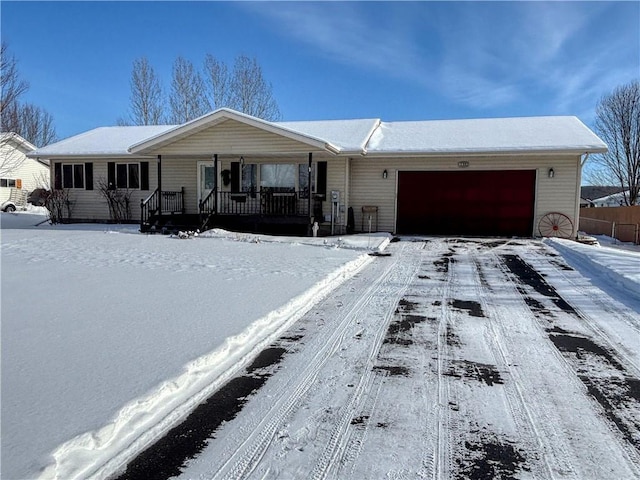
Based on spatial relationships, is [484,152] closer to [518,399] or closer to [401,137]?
[401,137]

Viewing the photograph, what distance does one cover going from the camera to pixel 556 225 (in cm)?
1251

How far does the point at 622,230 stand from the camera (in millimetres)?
19672

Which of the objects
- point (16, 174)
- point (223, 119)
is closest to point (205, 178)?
point (223, 119)

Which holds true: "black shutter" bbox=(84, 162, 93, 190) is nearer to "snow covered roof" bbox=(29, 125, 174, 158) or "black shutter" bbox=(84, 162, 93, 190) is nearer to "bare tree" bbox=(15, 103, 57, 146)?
"snow covered roof" bbox=(29, 125, 174, 158)

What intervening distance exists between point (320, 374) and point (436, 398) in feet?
2.67

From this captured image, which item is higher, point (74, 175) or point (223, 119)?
point (223, 119)

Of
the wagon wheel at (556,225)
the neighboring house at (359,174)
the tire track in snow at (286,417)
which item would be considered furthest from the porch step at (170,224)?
the wagon wheel at (556,225)

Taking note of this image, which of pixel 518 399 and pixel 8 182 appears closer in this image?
pixel 518 399

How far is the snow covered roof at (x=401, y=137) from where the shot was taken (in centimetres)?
1198

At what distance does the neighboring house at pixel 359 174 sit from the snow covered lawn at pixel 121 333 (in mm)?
5602

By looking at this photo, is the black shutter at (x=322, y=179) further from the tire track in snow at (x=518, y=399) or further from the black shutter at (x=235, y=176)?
the tire track in snow at (x=518, y=399)

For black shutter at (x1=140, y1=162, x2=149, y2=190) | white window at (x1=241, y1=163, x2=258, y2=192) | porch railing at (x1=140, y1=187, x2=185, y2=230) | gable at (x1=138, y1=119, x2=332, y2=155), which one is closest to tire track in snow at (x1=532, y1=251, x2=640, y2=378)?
gable at (x1=138, y1=119, x2=332, y2=155)

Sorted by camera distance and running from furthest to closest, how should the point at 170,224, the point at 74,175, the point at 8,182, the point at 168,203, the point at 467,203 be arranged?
the point at 8,182 → the point at 74,175 → the point at 168,203 → the point at 467,203 → the point at 170,224

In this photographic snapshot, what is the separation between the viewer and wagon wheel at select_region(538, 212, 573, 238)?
40.8ft
